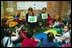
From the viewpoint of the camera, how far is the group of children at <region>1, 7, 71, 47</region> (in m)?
2.31

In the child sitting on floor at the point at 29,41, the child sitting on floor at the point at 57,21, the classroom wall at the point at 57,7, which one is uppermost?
the classroom wall at the point at 57,7

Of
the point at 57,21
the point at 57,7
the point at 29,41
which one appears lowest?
the point at 29,41

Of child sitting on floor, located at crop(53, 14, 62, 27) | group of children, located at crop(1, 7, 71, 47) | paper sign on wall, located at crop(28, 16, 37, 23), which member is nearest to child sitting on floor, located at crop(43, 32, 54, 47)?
group of children, located at crop(1, 7, 71, 47)

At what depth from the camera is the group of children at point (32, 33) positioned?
7.59 ft

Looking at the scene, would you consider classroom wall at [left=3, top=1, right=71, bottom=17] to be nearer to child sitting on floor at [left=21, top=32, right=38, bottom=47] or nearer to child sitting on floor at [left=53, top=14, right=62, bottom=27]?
child sitting on floor at [left=53, top=14, right=62, bottom=27]

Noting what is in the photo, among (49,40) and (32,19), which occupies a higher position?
(32,19)

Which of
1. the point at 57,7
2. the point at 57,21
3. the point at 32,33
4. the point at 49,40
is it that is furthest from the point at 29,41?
the point at 57,7

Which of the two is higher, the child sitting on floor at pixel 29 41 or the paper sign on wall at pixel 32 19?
the paper sign on wall at pixel 32 19

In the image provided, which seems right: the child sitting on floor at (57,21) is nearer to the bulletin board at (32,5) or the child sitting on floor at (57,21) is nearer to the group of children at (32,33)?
the group of children at (32,33)

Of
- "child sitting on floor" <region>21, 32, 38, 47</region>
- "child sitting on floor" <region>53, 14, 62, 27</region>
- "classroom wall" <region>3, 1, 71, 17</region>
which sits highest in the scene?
"classroom wall" <region>3, 1, 71, 17</region>

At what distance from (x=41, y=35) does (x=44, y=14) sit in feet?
0.74

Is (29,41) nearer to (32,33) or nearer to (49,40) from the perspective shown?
(32,33)

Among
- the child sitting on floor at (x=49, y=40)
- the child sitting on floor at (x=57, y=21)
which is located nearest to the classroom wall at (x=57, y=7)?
the child sitting on floor at (x=57, y=21)

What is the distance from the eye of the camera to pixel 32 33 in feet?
7.61
